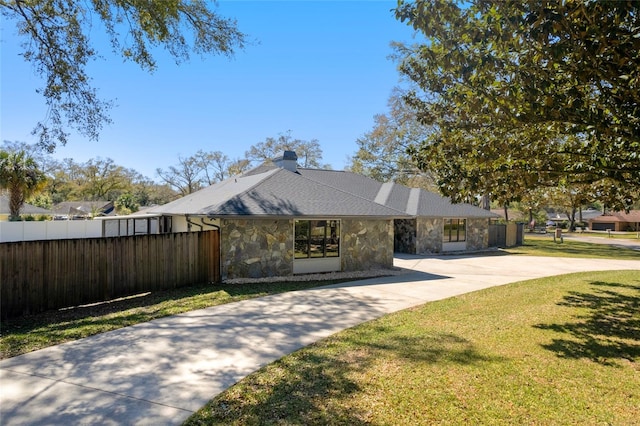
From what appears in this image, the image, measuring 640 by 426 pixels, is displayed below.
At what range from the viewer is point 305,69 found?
53.4 ft

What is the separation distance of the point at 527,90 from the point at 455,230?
18262 mm

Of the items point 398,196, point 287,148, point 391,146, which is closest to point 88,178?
point 287,148

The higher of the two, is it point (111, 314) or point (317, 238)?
point (317, 238)

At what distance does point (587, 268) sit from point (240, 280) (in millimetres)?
14956

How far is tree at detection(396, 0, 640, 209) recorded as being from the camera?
4938 millimetres

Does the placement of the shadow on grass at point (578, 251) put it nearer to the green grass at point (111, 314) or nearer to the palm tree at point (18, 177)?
the green grass at point (111, 314)

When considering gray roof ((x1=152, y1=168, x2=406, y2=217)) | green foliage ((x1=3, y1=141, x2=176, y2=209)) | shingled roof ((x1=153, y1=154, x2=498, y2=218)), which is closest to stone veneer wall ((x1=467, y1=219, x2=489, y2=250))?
shingled roof ((x1=153, y1=154, x2=498, y2=218))

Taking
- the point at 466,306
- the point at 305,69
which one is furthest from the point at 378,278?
the point at 305,69

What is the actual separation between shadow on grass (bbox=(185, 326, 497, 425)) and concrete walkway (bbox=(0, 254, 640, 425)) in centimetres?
33

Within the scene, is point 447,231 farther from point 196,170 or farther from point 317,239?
point 196,170

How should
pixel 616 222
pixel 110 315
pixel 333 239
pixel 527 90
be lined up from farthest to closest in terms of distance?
pixel 616 222 < pixel 333 239 < pixel 110 315 < pixel 527 90

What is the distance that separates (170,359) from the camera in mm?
5668

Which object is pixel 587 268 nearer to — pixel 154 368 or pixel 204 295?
pixel 204 295

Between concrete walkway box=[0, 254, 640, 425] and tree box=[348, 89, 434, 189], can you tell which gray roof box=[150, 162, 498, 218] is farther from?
tree box=[348, 89, 434, 189]
